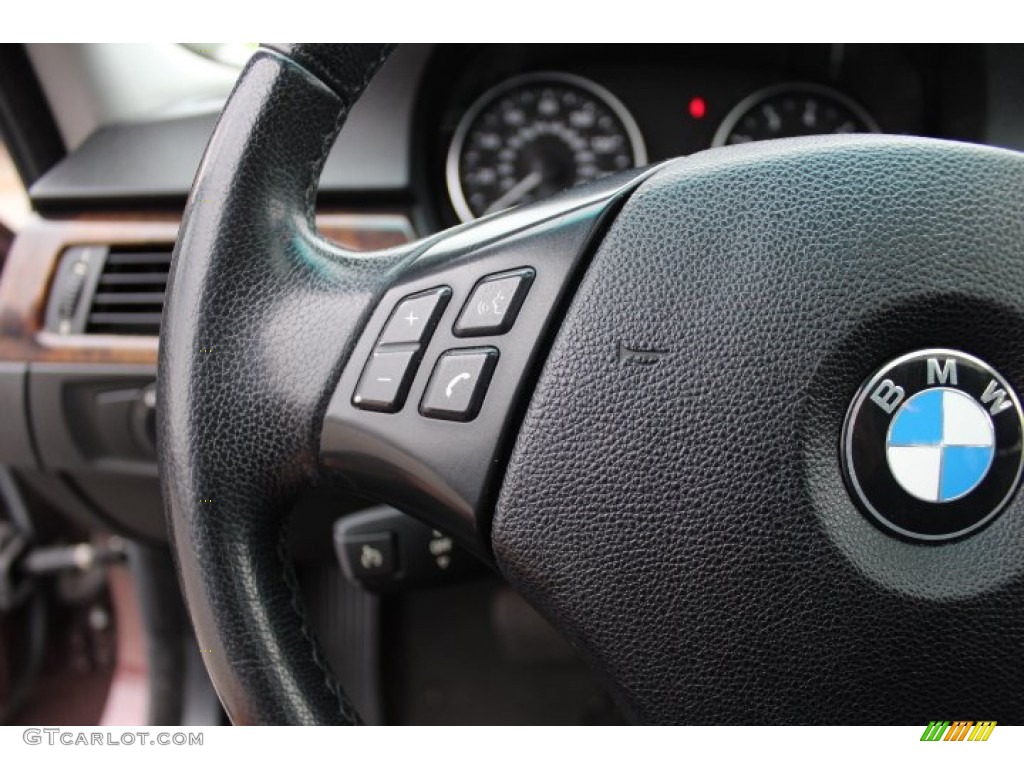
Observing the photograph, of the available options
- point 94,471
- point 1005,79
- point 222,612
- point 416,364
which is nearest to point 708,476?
point 416,364

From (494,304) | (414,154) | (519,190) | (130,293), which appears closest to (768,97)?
(519,190)

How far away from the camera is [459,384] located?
542 millimetres

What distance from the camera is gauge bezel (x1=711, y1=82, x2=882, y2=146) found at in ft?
3.39

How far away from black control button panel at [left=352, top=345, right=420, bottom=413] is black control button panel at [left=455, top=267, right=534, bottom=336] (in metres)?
0.03

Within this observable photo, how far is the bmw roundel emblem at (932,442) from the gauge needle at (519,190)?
0.59 meters

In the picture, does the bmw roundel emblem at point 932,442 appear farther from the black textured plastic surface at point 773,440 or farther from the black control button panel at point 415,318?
the black control button panel at point 415,318

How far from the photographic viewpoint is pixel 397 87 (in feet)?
3.14

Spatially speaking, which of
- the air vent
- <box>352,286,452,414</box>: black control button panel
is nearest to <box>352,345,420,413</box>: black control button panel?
<box>352,286,452,414</box>: black control button panel

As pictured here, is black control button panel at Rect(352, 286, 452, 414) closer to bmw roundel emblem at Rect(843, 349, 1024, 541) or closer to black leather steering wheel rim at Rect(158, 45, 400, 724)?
black leather steering wheel rim at Rect(158, 45, 400, 724)

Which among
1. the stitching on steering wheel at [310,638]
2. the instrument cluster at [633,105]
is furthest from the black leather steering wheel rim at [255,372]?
the instrument cluster at [633,105]

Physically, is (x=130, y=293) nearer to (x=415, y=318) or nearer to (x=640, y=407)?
(x=415, y=318)

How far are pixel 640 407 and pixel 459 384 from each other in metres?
0.11

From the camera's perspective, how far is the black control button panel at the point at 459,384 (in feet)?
1.77
